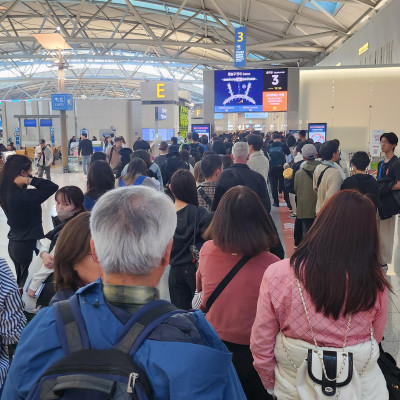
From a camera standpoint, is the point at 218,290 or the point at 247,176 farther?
the point at 247,176

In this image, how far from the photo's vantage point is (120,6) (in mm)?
23156

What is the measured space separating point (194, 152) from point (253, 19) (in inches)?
552

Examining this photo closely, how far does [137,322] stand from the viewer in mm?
1091

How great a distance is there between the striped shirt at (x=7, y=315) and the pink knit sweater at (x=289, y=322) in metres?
1.07

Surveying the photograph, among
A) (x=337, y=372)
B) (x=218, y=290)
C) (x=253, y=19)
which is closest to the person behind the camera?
(x=337, y=372)

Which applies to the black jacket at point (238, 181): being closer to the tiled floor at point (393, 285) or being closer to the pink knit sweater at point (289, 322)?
the tiled floor at point (393, 285)

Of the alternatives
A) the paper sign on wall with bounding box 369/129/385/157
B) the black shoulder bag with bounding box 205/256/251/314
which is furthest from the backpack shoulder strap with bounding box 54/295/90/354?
the paper sign on wall with bounding box 369/129/385/157

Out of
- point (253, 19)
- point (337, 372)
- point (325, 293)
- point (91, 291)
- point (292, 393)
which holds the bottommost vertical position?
point (292, 393)

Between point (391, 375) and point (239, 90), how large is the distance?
11590mm

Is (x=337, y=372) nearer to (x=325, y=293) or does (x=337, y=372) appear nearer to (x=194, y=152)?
(x=325, y=293)

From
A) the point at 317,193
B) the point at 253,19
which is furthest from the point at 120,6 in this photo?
the point at 317,193

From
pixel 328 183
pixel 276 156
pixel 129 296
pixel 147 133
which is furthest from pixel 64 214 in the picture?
pixel 147 133

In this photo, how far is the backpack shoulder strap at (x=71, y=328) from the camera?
1.07m

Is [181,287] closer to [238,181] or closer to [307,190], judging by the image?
[238,181]
